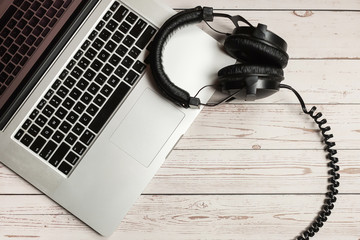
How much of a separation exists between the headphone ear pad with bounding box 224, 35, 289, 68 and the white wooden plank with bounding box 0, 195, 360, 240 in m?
0.32

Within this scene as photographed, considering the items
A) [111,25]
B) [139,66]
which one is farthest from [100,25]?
[139,66]

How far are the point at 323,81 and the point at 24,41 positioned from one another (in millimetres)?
699

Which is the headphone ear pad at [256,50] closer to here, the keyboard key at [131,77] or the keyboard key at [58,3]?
the keyboard key at [131,77]

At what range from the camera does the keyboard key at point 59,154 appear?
2.92ft

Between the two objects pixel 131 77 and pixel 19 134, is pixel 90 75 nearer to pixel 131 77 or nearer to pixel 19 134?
pixel 131 77

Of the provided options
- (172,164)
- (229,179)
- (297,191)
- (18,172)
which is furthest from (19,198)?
(297,191)

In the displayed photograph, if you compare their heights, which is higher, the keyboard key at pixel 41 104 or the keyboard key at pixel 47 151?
the keyboard key at pixel 41 104

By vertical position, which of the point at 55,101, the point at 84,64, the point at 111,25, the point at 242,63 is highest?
the point at 242,63

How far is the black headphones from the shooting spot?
33.3 inches

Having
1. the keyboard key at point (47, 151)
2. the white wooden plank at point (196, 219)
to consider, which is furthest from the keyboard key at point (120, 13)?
the white wooden plank at point (196, 219)

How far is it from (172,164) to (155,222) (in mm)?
Answer: 140

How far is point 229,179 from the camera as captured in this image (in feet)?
3.14

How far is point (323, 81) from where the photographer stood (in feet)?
3.25

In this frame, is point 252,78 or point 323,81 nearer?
point 252,78
